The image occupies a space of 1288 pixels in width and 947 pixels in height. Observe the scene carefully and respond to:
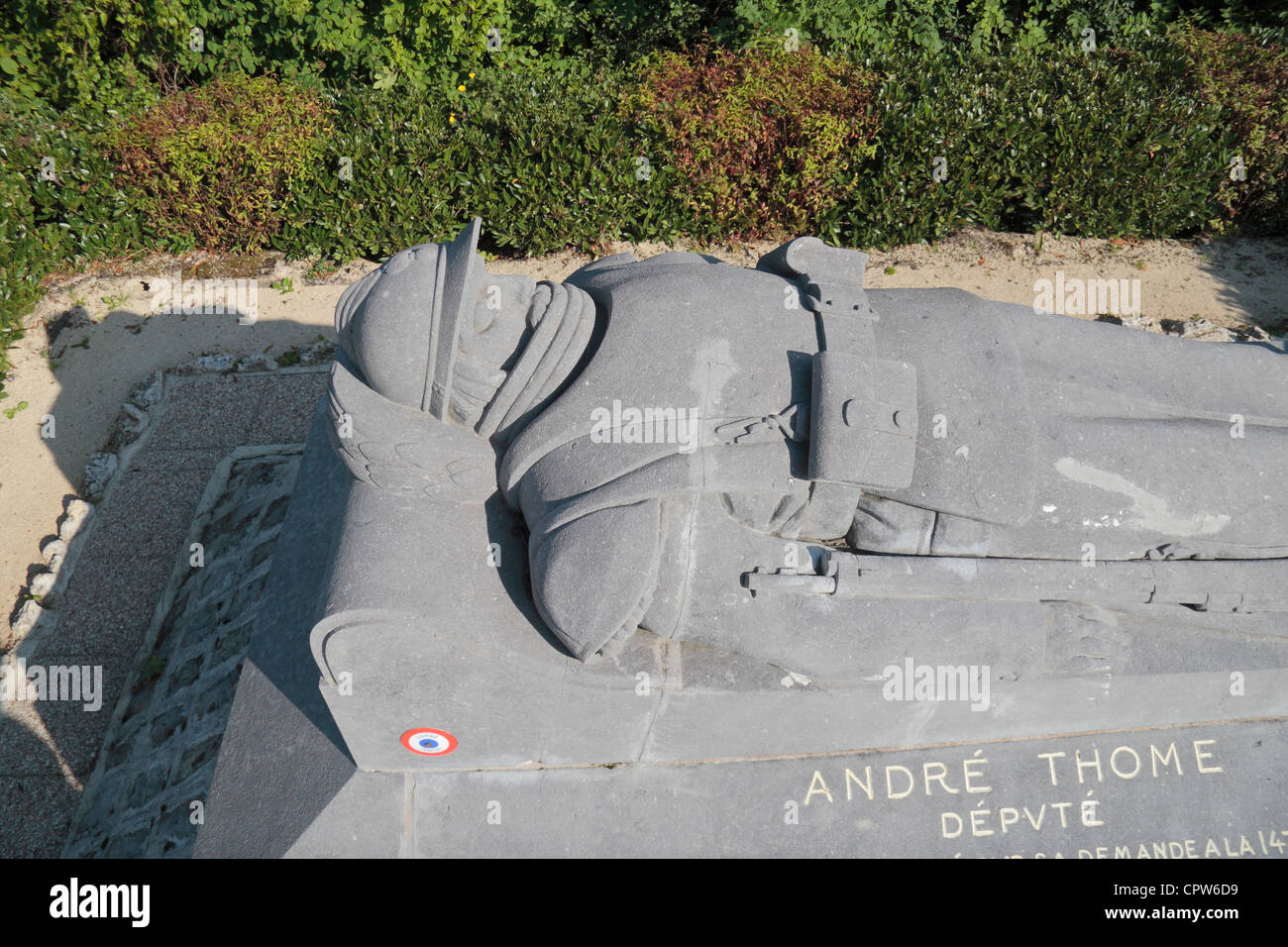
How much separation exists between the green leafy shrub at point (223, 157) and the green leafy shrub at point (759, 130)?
2737mm

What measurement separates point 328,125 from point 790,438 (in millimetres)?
5662

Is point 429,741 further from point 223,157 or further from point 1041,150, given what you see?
point 1041,150

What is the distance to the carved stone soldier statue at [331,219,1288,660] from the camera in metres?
3.52

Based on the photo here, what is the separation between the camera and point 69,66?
27.6 ft

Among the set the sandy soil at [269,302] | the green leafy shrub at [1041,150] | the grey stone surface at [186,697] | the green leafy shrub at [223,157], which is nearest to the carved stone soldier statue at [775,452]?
the grey stone surface at [186,697]

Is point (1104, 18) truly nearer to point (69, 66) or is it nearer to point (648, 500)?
A: point (648, 500)

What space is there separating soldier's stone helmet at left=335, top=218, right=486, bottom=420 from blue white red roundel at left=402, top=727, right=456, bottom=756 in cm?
130

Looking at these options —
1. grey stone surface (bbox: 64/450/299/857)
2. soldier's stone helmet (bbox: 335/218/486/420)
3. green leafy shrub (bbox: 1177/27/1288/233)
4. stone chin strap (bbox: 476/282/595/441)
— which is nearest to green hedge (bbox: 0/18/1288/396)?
green leafy shrub (bbox: 1177/27/1288/233)

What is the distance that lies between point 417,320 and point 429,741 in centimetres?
171

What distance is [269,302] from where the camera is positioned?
7.30m

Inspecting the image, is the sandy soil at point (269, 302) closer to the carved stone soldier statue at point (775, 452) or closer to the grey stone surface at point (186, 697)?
the grey stone surface at point (186, 697)

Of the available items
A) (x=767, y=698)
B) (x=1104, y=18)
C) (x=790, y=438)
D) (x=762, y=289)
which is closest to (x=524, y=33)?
(x=1104, y=18)

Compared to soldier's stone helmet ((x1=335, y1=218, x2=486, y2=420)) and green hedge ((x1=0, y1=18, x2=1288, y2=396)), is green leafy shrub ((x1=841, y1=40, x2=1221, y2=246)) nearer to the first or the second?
green hedge ((x1=0, y1=18, x2=1288, y2=396))

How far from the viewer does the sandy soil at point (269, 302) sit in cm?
654
